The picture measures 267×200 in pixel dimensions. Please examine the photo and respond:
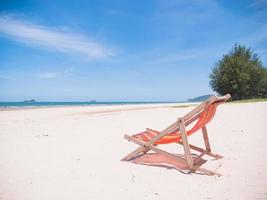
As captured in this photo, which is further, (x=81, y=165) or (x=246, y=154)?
(x=246, y=154)

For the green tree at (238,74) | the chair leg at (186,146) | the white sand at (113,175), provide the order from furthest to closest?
the green tree at (238,74) → the chair leg at (186,146) → the white sand at (113,175)

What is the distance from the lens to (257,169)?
3787 millimetres

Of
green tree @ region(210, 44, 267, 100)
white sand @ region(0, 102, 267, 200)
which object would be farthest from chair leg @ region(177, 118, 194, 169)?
green tree @ region(210, 44, 267, 100)

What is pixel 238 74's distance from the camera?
110 feet

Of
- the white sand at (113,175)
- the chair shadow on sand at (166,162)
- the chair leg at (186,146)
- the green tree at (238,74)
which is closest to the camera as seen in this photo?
the white sand at (113,175)

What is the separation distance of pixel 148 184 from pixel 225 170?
1.48 metres

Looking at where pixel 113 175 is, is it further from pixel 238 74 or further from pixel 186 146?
pixel 238 74

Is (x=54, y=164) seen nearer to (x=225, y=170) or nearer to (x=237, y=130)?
(x=225, y=170)

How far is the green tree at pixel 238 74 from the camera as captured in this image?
33.9 m

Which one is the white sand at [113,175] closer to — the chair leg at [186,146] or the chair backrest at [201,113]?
the chair leg at [186,146]

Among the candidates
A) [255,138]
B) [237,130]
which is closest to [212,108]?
[255,138]

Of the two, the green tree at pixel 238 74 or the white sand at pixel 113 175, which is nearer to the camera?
the white sand at pixel 113 175

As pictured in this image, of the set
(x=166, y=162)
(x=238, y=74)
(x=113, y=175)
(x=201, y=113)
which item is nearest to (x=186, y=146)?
(x=201, y=113)

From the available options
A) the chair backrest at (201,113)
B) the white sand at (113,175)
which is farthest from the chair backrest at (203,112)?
the white sand at (113,175)
